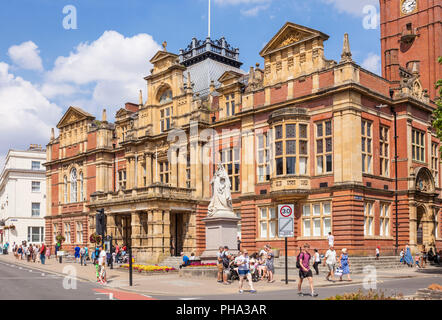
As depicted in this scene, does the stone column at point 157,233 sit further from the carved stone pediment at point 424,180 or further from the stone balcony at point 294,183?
the carved stone pediment at point 424,180

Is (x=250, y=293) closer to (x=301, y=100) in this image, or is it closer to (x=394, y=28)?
(x=301, y=100)

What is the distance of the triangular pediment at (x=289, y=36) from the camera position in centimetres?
3889

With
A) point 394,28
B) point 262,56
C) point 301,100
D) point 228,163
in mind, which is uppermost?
point 394,28

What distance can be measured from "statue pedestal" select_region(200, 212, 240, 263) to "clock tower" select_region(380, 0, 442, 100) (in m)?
23.8

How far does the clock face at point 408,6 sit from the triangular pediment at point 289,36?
1726 cm

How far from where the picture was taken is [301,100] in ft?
129

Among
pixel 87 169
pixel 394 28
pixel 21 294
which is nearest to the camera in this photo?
pixel 21 294

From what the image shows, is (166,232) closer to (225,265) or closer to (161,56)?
(161,56)

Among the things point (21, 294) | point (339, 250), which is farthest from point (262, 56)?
point (21, 294)

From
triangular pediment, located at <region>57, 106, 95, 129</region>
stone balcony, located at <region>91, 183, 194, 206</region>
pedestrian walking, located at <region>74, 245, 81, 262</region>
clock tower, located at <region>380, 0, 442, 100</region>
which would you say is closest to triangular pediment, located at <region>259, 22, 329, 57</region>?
clock tower, located at <region>380, 0, 442, 100</region>

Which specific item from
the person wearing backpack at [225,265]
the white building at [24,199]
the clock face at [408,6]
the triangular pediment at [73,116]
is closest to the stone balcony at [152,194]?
the triangular pediment at [73,116]

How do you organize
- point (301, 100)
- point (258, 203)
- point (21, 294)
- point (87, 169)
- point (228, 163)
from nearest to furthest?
point (21, 294) → point (301, 100) → point (258, 203) → point (228, 163) → point (87, 169)

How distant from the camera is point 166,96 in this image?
52.4 m

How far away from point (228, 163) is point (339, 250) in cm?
1386
